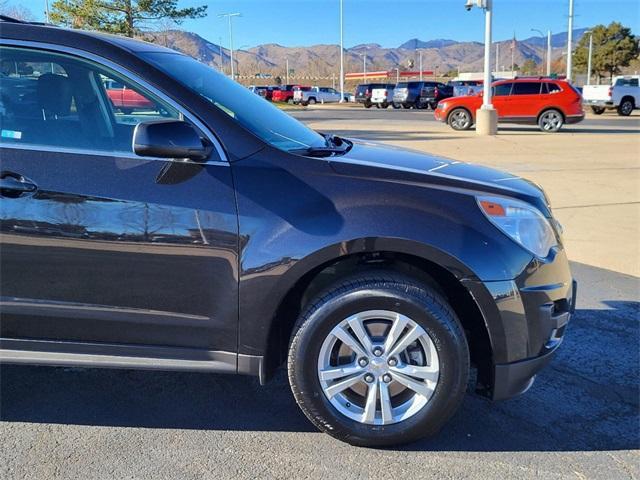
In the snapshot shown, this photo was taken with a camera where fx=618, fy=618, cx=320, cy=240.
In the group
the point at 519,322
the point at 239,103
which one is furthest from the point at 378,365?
the point at 239,103

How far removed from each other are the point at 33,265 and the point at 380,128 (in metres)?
20.6

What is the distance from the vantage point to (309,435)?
3102 millimetres

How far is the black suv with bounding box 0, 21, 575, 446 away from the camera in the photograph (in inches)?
109

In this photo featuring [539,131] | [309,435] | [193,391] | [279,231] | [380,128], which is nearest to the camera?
[279,231]

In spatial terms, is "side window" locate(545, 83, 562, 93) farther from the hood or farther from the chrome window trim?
the chrome window trim

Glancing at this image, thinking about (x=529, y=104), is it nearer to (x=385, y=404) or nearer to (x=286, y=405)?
(x=286, y=405)

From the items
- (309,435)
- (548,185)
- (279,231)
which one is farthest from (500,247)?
(548,185)

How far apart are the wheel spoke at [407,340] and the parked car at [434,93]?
39.8m

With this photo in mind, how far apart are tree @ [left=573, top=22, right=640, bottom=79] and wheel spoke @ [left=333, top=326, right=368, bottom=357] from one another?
60.8 meters

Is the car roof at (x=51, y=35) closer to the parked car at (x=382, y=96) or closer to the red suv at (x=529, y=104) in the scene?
the red suv at (x=529, y=104)

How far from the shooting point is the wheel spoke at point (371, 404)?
291cm

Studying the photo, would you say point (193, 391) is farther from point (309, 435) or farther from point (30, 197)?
point (30, 197)

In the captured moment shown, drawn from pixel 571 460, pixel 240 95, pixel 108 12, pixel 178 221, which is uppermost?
pixel 108 12

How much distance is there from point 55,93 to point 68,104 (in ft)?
0.29
